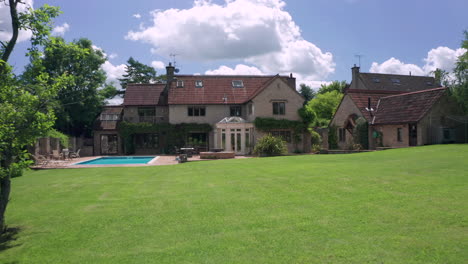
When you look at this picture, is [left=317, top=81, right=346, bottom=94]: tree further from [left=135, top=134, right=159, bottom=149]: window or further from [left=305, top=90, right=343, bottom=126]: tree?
[left=135, top=134, right=159, bottom=149]: window

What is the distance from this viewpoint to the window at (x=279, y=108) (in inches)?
1257

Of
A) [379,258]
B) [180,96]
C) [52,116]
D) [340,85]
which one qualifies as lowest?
[379,258]

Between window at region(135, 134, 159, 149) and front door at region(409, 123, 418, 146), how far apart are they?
961 inches

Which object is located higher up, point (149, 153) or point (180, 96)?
point (180, 96)

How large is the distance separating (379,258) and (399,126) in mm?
25227

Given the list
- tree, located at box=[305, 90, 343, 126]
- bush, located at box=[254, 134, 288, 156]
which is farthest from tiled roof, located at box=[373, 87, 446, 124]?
tree, located at box=[305, 90, 343, 126]

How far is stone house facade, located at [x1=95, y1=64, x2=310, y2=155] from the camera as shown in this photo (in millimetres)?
31531

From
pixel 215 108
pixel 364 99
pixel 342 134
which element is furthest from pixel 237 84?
pixel 364 99

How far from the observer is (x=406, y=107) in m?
27.7

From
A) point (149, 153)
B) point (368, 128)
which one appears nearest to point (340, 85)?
point (368, 128)

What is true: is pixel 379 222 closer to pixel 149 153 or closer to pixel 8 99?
pixel 8 99

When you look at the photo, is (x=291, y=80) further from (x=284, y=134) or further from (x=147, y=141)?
(x=147, y=141)

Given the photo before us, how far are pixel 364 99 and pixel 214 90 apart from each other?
15.0 metres

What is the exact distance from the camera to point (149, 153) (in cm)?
3675
